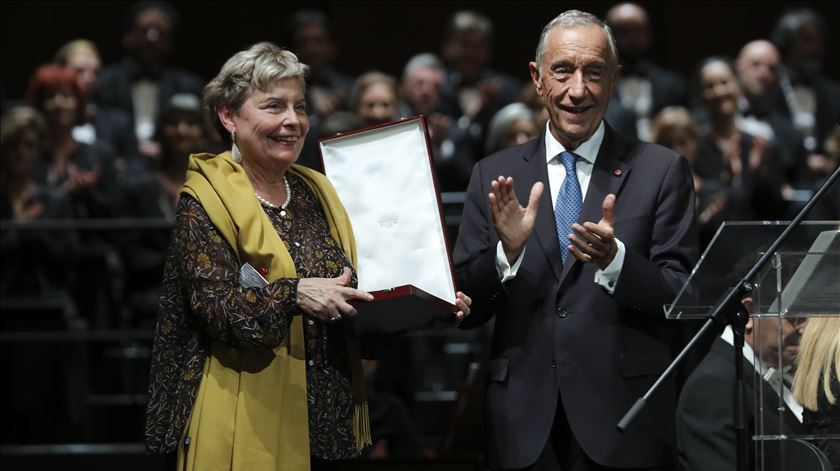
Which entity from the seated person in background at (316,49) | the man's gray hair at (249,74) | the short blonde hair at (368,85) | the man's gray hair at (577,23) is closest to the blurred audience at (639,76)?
the short blonde hair at (368,85)

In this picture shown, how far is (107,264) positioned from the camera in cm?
610

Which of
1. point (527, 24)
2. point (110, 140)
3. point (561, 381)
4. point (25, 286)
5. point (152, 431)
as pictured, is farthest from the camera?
point (527, 24)

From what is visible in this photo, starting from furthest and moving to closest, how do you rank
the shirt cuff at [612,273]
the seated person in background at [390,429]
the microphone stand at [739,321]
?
the seated person in background at [390,429] < the shirt cuff at [612,273] < the microphone stand at [739,321]

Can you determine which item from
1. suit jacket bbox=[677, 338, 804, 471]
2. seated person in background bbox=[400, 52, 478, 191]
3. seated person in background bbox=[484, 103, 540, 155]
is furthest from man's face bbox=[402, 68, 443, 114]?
suit jacket bbox=[677, 338, 804, 471]

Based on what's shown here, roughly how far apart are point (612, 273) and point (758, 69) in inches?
175

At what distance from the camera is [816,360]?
2844mm

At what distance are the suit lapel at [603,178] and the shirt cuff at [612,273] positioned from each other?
10 cm

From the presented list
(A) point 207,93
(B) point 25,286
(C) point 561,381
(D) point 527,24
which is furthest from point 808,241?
(D) point 527,24

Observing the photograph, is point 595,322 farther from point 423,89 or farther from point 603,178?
point 423,89

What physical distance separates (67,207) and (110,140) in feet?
2.79

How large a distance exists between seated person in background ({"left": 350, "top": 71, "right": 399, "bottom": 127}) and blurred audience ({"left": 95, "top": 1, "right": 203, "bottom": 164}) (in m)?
1.45

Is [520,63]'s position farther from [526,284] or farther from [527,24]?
[526,284]

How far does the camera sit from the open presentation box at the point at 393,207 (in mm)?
3158

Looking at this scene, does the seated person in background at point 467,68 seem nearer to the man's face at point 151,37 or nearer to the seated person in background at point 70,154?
the man's face at point 151,37
